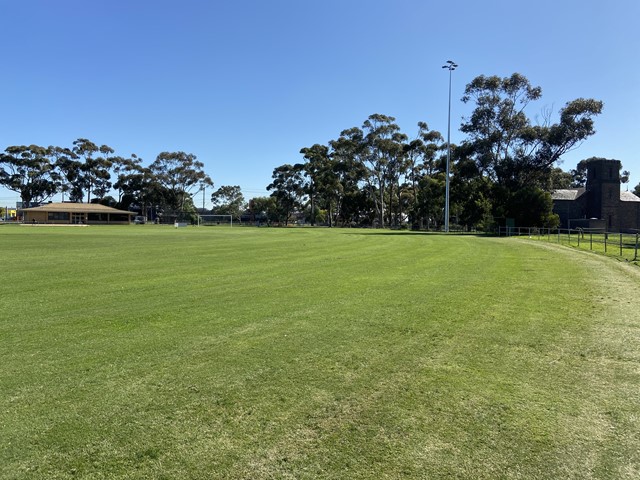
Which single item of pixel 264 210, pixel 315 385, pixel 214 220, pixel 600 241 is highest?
pixel 264 210

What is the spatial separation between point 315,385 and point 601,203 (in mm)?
80123

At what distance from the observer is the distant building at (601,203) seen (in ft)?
232

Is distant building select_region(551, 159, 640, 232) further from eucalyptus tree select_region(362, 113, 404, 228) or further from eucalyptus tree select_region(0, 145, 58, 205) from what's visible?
eucalyptus tree select_region(0, 145, 58, 205)

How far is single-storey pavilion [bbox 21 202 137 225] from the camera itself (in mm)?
91750

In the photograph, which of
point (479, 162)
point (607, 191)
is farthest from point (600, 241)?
point (607, 191)

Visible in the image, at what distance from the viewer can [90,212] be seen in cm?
9675

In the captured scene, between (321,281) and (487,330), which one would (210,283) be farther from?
(487,330)

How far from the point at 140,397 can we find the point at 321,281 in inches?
300

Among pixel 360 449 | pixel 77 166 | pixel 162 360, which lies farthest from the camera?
pixel 77 166

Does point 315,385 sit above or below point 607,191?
below

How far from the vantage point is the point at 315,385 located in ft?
14.8

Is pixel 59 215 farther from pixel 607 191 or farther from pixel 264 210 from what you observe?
pixel 607 191

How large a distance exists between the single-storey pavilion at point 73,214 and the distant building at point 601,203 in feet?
287

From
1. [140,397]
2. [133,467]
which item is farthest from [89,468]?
[140,397]
